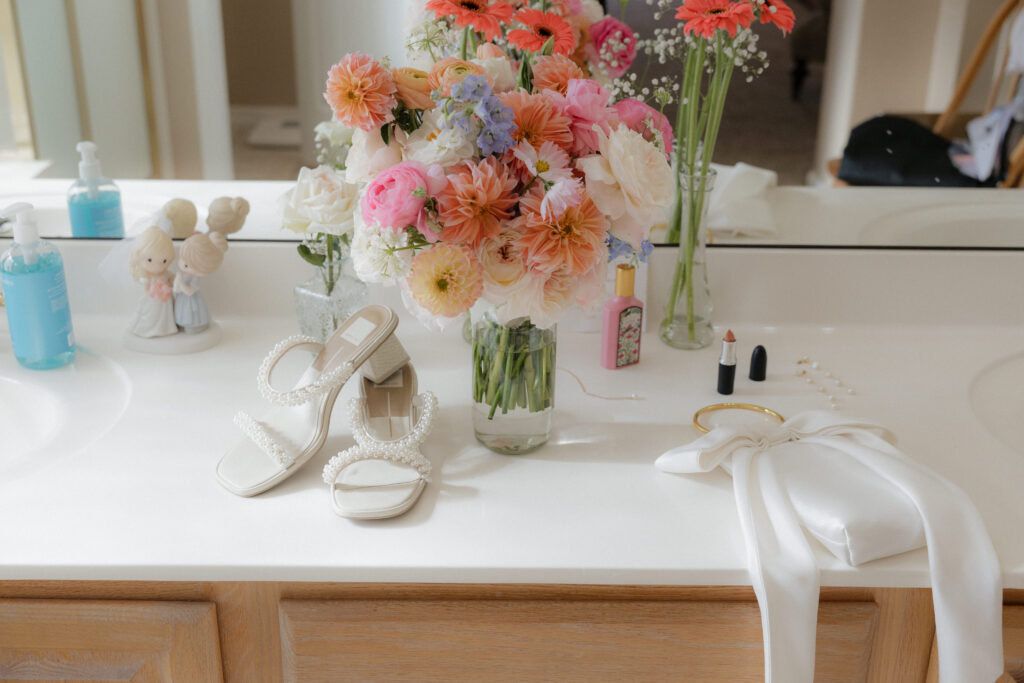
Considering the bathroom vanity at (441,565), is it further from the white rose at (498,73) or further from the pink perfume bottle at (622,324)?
the white rose at (498,73)

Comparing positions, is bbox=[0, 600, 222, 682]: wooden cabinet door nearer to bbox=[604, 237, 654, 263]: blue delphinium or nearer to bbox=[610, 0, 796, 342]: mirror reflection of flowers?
bbox=[604, 237, 654, 263]: blue delphinium

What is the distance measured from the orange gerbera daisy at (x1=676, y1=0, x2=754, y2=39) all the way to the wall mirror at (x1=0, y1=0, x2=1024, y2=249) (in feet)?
0.54

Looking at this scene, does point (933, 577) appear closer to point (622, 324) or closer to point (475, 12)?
point (622, 324)

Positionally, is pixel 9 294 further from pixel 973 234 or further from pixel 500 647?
pixel 973 234

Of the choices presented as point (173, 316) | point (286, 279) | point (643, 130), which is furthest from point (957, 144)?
point (173, 316)

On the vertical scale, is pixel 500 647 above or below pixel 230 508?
below

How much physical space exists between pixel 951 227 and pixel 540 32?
702mm

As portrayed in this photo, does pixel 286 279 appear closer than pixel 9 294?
No

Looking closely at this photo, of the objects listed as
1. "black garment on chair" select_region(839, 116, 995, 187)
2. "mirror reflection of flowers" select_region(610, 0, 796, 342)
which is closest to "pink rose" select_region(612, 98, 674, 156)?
"mirror reflection of flowers" select_region(610, 0, 796, 342)

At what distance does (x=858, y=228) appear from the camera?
1.36 metres

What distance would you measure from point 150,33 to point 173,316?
0.37m

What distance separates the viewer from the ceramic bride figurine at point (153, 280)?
125 centimetres

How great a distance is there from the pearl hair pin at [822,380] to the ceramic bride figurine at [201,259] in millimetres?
758

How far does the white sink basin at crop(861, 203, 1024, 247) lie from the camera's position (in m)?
1.35
